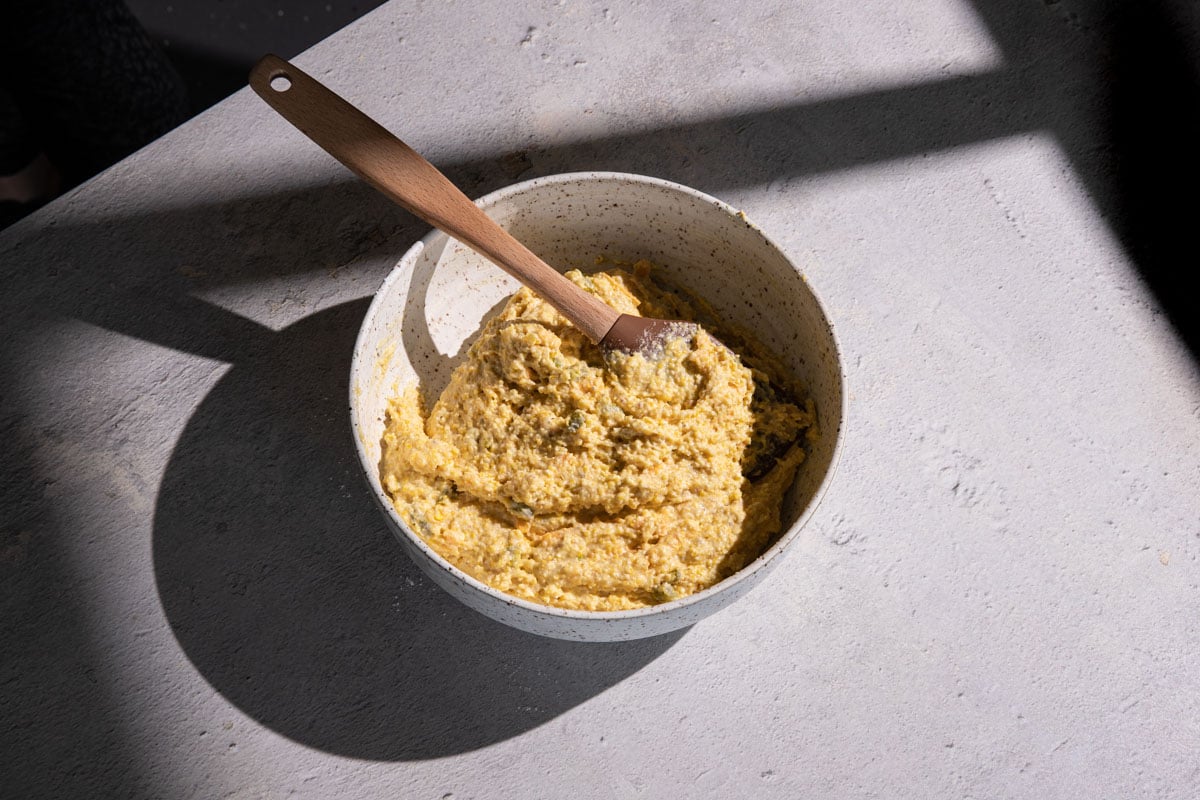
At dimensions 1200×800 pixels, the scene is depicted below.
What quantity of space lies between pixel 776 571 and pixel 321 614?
68 cm

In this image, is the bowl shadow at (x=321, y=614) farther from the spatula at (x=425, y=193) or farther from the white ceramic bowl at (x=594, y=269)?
the spatula at (x=425, y=193)

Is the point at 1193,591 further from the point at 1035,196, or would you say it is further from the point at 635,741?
the point at 635,741

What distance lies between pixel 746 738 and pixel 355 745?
56cm

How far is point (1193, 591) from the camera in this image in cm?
162

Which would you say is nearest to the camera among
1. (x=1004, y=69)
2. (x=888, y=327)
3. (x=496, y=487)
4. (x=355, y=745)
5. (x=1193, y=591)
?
(x=496, y=487)

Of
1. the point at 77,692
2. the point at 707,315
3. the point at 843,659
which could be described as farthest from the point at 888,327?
the point at 77,692

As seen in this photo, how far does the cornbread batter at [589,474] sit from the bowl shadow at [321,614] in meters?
0.23

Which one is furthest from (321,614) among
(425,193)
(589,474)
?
(425,193)

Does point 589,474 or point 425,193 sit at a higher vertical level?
point 425,193

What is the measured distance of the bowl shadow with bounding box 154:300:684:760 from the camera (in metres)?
1.49

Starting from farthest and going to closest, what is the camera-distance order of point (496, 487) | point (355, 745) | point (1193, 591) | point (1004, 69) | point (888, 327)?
point (1004, 69) → point (888, 327) → point (1193, 591) → point (355, 745) → point (496, 487)

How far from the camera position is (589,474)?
1.34 m

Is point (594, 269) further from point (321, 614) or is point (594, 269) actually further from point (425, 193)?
point (321, 614)

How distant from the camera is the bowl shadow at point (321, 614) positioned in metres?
1.49
